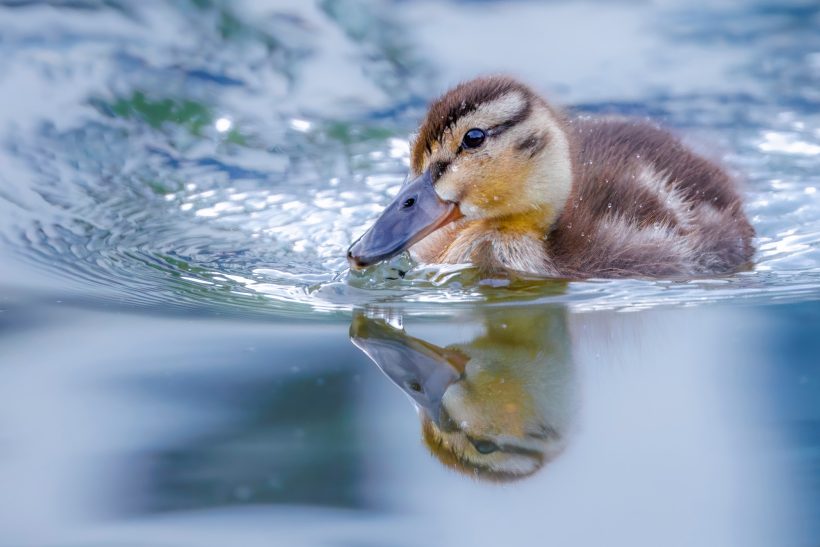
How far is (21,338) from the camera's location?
2.83 metres

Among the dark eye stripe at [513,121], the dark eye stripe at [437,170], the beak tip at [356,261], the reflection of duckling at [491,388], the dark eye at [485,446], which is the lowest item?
the dark eye at [485,446]

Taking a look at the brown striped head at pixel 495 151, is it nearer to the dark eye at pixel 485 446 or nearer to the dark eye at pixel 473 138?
the dark eye at pixel 473 138

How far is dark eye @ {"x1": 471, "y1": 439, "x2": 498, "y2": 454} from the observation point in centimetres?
230

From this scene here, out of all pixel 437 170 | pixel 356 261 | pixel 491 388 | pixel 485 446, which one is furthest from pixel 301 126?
pixel 485 446

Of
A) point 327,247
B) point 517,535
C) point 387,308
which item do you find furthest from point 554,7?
point 517,535

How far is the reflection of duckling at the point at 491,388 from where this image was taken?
229 centimetres

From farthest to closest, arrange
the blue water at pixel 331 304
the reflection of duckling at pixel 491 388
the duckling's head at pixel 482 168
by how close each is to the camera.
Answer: the duckling's head at pixel 482 168 → the reflection of duckling at pixel 491 388 → the blue water at pixel 331 304

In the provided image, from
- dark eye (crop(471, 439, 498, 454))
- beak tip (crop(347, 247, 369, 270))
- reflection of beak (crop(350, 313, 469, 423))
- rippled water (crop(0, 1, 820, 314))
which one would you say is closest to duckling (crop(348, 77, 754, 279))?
beak tip (crop(347, 247, 369, 270))

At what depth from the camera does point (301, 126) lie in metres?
5.37

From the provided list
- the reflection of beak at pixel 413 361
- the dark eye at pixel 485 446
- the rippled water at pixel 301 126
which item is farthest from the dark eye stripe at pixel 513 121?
the dark eye at pixel 485 446

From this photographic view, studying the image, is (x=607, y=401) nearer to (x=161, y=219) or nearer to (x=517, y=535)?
(x=517, y=535)

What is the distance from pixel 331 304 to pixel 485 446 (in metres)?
1.06

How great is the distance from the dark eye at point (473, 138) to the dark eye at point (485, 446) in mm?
1401

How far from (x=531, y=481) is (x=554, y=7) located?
15.4ft
